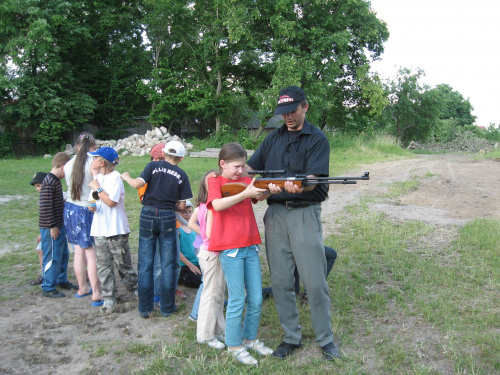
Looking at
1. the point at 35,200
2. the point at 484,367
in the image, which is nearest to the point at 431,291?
the point at 484,367

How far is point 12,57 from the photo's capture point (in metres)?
25.9

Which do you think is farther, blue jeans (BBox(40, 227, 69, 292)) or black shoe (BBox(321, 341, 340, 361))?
blue jeans (BBox(40, 227, 69, 292))

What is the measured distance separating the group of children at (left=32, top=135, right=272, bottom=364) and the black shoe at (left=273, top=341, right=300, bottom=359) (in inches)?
3.1

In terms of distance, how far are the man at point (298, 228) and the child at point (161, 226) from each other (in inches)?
48.0

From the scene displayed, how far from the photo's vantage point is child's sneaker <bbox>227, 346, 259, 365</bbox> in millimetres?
3557

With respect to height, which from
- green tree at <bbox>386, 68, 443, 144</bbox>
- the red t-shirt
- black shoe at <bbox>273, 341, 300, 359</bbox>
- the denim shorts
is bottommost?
black shoe at <bbox>273, 341, 300, 359</bbox>

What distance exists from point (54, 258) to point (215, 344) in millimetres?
2672

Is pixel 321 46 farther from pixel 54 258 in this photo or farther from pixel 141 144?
pixel 54 258

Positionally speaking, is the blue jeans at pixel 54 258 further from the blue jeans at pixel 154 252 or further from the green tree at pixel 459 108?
the green tree at pixel 459 108

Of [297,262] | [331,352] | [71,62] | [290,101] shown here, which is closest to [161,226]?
[297,262]

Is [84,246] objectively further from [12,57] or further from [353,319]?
[12,57]

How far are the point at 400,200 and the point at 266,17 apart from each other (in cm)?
1897

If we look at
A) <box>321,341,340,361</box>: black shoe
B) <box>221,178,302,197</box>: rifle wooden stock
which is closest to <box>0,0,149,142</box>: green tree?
<box>221,178,302,197</box>: rifle wooden stock

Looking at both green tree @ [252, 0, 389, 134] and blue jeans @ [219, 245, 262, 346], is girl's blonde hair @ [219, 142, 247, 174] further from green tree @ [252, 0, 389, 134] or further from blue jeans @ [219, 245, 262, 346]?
green tree @ [252, 0, 389, 134]
